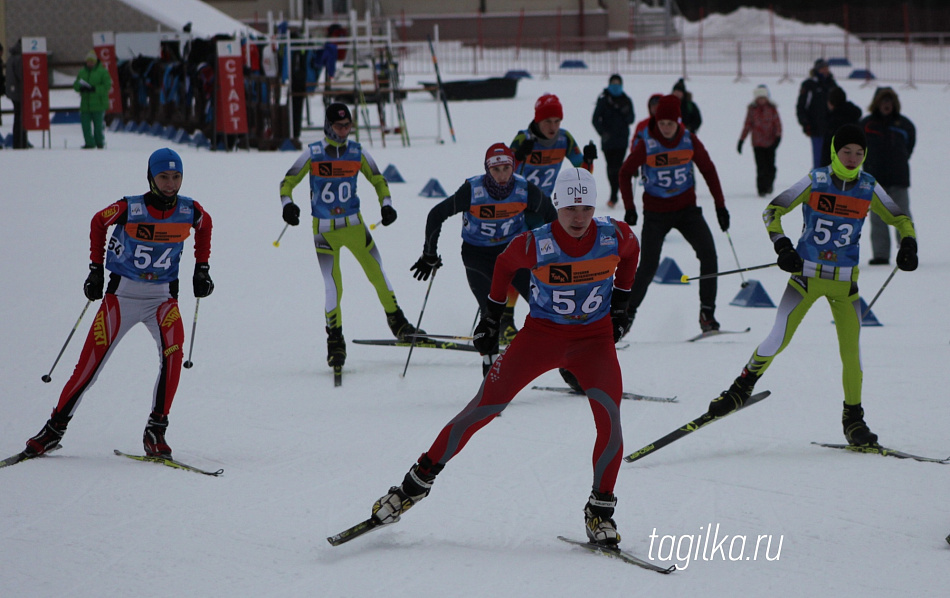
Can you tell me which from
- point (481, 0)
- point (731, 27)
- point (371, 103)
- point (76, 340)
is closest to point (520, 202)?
point (76, 340)

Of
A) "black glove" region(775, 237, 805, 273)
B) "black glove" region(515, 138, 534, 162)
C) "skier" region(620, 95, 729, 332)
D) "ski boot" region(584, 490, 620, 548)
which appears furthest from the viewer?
"skier" region(620, 95, 729, 332)

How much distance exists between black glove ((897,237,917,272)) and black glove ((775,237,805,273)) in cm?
59

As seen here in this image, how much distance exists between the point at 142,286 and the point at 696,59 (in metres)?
30.7

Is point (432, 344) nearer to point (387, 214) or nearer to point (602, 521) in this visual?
point (387, 214)

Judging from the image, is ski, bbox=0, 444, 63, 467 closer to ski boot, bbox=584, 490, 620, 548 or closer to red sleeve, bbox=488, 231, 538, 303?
red sleeve, bbox=488, 231, 538, 303

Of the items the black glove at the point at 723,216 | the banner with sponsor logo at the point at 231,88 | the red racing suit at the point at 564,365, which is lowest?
the red racing suit at the point at 564,365

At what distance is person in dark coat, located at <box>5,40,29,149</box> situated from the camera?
1900cm

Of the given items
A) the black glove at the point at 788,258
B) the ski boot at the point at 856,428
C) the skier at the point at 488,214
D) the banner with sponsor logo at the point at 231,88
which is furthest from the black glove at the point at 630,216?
the banner with sponsor logo at the point at 231,88

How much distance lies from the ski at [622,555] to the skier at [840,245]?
2.08 meters

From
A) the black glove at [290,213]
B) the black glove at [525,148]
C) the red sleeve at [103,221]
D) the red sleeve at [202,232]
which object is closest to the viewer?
the red sleeve at [103,221]

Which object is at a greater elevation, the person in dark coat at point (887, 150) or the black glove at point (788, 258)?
the person in dark coat at point (887, 150)

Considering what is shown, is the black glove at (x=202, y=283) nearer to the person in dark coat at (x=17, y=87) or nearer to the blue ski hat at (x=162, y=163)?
the blue ski hat at (x=162, y=163)

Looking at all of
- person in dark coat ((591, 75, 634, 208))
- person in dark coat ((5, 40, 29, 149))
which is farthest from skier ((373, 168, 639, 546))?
person in dark coat ((5, 40, 29, 149))

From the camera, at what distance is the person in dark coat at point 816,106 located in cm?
1641
